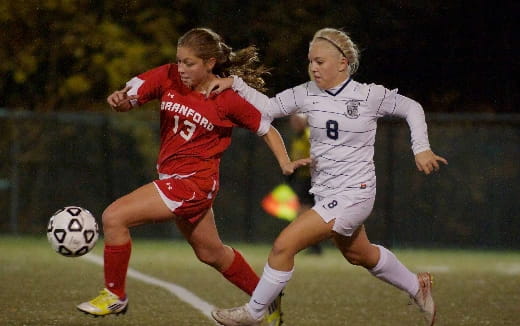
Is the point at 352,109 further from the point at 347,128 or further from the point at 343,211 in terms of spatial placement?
the point at 343,211

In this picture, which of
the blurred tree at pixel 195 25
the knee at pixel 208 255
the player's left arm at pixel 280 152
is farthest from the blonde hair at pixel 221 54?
the blurred tree at pixel 195 25

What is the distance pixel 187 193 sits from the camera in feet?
23.4

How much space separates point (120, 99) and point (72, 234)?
919mm

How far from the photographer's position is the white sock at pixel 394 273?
746 centimetres

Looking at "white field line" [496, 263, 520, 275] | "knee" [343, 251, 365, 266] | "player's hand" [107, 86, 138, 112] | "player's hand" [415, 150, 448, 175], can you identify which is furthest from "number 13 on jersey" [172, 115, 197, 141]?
"white field line" [496, 263, 520, 275]

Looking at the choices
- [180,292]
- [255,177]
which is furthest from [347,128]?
[255,177]

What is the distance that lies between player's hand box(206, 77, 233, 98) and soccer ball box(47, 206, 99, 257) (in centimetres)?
115

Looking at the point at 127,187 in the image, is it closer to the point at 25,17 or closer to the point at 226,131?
the point at 25,17

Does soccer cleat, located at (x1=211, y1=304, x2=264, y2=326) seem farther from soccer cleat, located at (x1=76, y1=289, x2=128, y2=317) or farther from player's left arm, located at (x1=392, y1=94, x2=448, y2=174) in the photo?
player's left arm, located at (x1=392, y1=94, x2=448, y2=174)

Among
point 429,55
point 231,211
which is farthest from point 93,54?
point 429,55

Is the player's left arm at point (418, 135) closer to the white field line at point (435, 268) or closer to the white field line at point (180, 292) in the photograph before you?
the white field line at point (180, 292)

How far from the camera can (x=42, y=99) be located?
18.4 m

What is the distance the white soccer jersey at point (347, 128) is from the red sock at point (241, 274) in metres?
0.83

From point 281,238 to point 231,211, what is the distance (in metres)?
9.96
